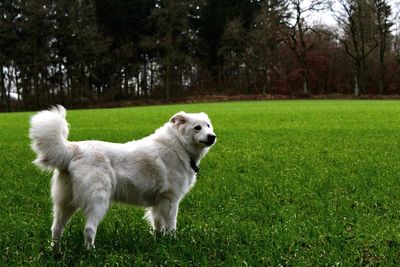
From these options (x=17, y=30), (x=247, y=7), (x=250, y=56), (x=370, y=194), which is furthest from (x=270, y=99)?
(x=370, y=194)

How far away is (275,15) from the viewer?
70.2 m

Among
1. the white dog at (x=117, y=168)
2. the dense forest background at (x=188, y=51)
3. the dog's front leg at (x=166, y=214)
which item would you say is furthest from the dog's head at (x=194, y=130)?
the dense forest background at (x=188, y=51)

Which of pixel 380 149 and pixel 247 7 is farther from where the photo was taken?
pixel 247 7

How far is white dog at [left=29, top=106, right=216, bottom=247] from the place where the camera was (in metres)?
5.10

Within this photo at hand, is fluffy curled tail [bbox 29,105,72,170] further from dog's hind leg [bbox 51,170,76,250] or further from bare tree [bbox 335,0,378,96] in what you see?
bare tree [bbox 335,0,378,96]

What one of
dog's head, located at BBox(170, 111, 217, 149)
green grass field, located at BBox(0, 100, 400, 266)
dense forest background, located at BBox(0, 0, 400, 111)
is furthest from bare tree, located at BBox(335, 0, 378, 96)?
dog's head, located at BBox(170, 111, 217, 149)

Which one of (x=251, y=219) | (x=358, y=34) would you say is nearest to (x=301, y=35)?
(x=358, y=34)

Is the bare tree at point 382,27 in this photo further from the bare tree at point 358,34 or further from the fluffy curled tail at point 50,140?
the fluffy curled tail at point 50,140

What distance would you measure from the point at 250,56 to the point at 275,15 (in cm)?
698

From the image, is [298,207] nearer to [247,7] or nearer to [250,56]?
[250,56]

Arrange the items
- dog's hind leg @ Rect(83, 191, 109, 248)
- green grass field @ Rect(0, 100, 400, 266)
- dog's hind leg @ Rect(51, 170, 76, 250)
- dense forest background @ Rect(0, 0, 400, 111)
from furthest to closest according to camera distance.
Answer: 1. dense forest background @ Rect(0, 0, 400, 111)
2. dog's hind leg @ Rect(51, 170, 76, 250)
3. dog's hind leg @ Rect(83, 191, 109, 248)
4. green grass field @ Rect(0, 100, 400, 266)

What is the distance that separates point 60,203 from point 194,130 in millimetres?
1946

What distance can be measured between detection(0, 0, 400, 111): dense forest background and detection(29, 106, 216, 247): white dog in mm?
59794

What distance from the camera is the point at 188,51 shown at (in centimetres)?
7269
